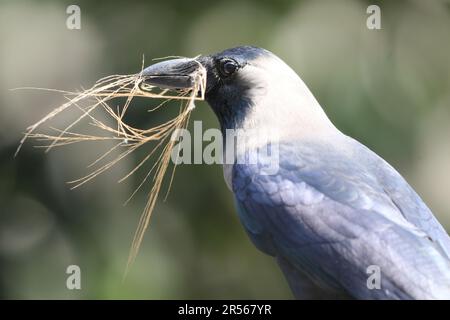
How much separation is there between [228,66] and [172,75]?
245 mm

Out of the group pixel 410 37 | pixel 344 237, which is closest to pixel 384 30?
pixel 410 37

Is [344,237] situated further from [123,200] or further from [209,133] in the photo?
[123,200]

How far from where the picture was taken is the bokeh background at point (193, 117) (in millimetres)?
5430

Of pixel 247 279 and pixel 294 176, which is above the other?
pixel 294 176

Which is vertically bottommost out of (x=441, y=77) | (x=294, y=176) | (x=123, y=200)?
(x=123, y=200)

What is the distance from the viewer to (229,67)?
147 inches

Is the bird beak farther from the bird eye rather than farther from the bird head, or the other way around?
the bird eye

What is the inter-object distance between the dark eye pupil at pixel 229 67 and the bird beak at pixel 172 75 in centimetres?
12

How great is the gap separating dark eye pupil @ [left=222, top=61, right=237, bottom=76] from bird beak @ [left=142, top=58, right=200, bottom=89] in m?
0.12

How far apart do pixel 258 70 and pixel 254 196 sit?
527 millimetres

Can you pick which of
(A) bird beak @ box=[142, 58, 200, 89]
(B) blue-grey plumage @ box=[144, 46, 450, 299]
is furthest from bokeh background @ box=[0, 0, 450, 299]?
(B) blue-grey plumage @ box=[144, 46, 450, 299]

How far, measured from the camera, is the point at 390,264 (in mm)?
3180

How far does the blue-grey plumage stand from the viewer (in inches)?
126

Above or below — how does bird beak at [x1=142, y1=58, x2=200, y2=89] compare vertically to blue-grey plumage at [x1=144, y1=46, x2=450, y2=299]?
above
